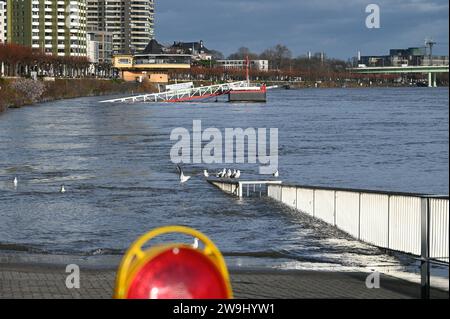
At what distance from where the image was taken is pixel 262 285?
10.8 metres

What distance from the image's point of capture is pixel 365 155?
40.8 meters

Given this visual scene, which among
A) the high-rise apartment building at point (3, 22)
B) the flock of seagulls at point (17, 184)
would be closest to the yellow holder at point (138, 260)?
the flock of seagulls at point (17, 184)

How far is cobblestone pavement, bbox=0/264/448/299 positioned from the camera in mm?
9891

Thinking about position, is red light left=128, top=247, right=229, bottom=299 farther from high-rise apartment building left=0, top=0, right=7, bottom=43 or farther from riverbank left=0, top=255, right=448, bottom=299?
high-rise apartment building left=0, top=0, right=7, bottom=43

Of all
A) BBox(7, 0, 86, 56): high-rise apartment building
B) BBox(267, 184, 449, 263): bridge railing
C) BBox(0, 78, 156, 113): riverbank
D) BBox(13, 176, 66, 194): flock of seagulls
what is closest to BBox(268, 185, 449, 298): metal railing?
BBox(267, 184, 449, 263): bridge railing

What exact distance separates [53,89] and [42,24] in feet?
219

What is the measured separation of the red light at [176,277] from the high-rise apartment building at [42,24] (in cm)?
18264

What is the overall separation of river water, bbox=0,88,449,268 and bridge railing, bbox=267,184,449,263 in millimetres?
312

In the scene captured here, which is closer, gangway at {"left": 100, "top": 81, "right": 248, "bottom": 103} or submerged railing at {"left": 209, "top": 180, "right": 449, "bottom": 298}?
submerged railing at {"left": 209, "top": 180, "right": 449, "bottom": 298}

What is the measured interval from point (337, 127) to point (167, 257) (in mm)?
58503

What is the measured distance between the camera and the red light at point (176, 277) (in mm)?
5078

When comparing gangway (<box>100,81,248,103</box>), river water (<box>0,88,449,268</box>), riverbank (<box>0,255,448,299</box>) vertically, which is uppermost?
gangway (<box>100,81,248,103</box>)

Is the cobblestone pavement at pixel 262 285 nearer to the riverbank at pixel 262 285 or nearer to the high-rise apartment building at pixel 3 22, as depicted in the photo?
the riverbank at pixel 262 285

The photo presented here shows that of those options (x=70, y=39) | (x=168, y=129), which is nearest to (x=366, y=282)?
(x=168, y=129)
